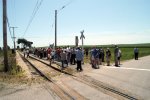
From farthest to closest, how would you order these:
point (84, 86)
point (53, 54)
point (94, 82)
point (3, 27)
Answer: point (53, 54) < point (3, 27) < point (94, 82) < point (84, 86)

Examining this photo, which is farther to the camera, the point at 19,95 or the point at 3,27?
the point at 3,27

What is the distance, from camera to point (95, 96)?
9.96m

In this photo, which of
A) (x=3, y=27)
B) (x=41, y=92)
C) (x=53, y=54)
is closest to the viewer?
(x=41, y=92)

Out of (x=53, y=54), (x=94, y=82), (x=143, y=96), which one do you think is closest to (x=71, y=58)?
(x=53, y=54)

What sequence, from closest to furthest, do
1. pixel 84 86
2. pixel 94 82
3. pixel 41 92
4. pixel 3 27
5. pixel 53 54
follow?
1. pixel 41 92
2. pixel 84 86
3. pixel 94 82
4. pixel 3 27
5. pixel 53 54

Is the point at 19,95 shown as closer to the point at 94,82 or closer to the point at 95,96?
the point at 95,96

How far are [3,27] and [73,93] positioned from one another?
12835mm

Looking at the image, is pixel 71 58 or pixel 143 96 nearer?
pixel 143 96

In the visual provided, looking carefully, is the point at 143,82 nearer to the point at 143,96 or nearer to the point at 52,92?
the point at 143,96

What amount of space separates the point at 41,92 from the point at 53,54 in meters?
20.9

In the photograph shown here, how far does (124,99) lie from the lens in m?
9.37

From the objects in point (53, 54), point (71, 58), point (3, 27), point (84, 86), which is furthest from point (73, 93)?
point (53, 54)

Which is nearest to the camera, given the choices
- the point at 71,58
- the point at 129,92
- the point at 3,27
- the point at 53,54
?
the point at 129,92

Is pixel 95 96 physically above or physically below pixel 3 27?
below
